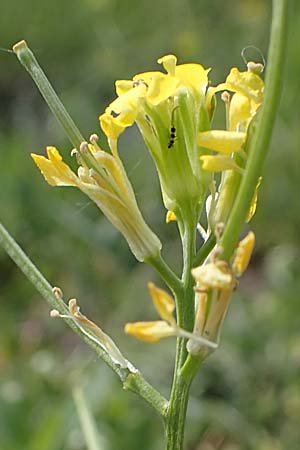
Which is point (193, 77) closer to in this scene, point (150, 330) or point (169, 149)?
point (169, 149)

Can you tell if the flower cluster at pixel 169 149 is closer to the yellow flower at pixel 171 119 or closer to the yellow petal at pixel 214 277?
the yellow flower at pixel 171 119

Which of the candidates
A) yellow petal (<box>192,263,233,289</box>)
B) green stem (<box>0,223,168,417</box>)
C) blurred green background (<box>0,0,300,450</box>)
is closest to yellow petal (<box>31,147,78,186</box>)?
green stem (<box>0,223,168,417</box>)

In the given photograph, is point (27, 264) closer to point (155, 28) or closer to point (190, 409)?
point (190, 409)

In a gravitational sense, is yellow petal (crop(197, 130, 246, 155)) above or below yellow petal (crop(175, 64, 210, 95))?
below

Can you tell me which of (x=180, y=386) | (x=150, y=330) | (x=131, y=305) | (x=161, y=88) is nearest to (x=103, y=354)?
(x=180, y=386)

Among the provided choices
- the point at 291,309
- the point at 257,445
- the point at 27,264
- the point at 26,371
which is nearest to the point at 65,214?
the point at 26,371

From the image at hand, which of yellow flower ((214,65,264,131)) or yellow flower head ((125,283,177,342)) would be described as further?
yellow flower ((214,65,264,131))

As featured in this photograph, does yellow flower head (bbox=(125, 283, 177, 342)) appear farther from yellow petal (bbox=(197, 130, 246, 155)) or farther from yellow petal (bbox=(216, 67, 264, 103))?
yellow petal (bbox=(216, 67, 264, 103))
